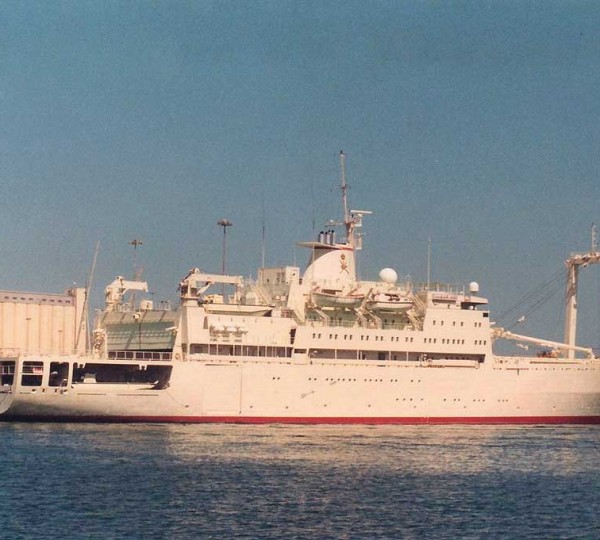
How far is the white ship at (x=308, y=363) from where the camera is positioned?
52719 mm

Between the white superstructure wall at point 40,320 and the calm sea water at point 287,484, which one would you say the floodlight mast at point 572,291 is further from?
the white superstructure wall at point 40,320

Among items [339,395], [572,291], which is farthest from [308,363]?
[572,291]

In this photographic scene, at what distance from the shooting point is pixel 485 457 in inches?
1736

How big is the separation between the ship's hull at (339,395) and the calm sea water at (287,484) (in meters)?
1.27

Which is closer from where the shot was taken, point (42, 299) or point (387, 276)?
point (387, 276)

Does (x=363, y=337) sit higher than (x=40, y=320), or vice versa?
(x=40, y=320)

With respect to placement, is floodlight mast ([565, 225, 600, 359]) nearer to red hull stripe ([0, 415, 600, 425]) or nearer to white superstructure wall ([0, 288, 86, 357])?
red hull stripe ([0, 415, 600, 425])

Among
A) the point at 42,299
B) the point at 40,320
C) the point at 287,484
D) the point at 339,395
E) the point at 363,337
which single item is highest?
the point at 42,299

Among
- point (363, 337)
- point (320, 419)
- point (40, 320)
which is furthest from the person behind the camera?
point (40, 320)

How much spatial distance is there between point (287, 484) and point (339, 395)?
20.6m

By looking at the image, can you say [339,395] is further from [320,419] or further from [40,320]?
[40,320]

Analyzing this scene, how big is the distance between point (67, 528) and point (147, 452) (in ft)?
44.5

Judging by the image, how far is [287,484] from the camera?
118 feet

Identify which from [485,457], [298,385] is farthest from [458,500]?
[298,385]
